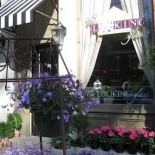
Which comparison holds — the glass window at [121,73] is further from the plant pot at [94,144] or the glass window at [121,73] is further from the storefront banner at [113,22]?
the plant pot at [94,144]

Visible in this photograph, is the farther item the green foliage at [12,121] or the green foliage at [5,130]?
the green foliage at [12,121]

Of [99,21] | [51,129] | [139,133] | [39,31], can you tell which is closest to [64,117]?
[51,129]

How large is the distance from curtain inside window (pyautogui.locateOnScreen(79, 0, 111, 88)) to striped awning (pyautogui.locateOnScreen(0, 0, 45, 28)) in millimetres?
1286

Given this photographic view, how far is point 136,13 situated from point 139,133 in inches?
98.5

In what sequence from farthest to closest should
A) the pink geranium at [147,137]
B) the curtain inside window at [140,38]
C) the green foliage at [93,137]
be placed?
1. the curtain inside window at [140,38]
2. the green foliage at [93,137]
3. the pink geranium at [147,137]

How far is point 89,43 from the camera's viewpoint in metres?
6.60

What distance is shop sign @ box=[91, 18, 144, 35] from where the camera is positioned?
604cm

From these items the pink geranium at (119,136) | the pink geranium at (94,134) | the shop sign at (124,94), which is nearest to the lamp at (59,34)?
the shop sign at (124,94)

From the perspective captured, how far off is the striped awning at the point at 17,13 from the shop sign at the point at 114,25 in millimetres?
1449

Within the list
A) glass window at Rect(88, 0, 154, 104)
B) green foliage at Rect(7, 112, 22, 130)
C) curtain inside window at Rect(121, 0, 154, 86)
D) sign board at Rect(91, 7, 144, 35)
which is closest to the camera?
curtain inside window at Rect(121, 0, 154, 86)

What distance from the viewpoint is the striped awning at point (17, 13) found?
550 cm

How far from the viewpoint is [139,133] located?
17.7 feet

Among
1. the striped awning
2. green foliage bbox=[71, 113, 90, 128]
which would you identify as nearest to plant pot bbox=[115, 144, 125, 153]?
green foliage bbox=[71, 113, 90, 128]

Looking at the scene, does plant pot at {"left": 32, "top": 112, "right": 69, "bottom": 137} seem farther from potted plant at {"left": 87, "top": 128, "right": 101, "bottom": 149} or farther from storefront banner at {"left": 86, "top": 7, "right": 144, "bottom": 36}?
storefront banner at {"left": 86, "top": 7, "right": 144, "bottom": 36}
